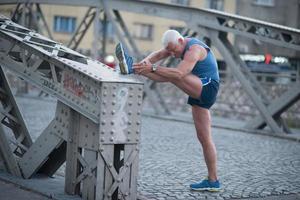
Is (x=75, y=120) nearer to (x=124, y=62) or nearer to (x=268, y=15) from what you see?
(x=124, y=62)

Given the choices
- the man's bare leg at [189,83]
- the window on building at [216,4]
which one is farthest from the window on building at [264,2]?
the man's bare leg at [189,83]

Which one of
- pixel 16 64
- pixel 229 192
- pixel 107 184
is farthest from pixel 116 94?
pixel 229 192

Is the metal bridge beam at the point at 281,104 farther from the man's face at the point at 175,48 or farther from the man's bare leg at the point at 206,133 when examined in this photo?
the man's face at the point at 175,48

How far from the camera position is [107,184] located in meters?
5.53

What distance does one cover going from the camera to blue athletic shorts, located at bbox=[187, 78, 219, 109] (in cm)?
650

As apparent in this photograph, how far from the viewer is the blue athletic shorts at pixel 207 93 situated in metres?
6.50

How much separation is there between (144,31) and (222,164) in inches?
1753

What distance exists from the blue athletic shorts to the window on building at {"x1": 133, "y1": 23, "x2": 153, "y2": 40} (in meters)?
46.3

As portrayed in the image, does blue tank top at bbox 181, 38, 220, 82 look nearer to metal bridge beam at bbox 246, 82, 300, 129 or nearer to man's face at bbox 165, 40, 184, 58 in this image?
man's face at bbox 165, 40, 184, 58

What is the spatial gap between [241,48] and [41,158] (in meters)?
41.2

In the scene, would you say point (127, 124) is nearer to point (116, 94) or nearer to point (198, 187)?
point (116, 94)

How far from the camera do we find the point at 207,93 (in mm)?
6527

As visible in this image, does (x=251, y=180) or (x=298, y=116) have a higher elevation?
(x=251, y=180)

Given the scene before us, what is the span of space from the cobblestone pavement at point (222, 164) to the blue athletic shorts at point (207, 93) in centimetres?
102
